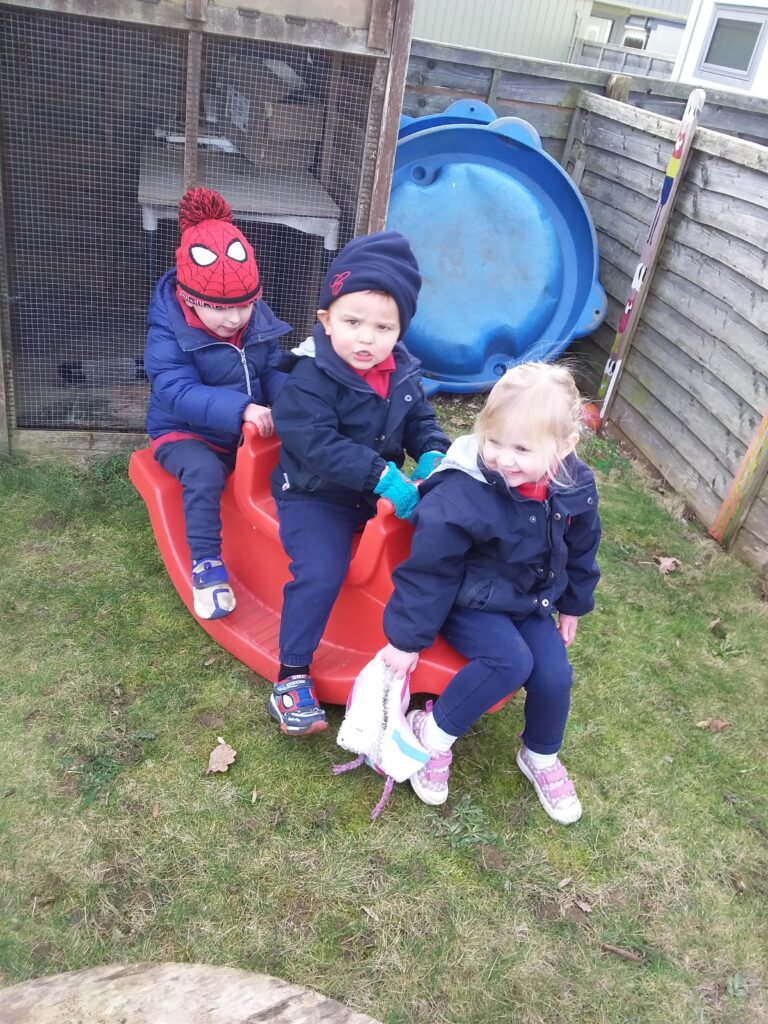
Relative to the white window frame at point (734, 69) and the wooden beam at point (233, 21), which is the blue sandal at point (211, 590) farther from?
the white window frame at point (734, 69)

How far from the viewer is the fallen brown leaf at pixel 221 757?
2.41 metres

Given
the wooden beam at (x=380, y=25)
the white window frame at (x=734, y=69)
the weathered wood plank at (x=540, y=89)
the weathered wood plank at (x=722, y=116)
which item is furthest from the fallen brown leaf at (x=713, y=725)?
the white window frame at (x=734, y=69)

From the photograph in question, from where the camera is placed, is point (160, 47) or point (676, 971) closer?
point (676, 971)

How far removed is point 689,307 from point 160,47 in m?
2.81

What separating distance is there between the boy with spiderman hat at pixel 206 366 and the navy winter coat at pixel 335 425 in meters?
0.30

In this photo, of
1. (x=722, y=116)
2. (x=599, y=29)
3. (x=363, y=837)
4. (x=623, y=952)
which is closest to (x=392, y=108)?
(x=363, y=837)

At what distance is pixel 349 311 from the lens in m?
2.34

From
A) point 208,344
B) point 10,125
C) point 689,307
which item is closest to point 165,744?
point 208,344

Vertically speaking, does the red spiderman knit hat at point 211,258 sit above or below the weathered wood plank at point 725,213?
below

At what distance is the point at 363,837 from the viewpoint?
2.27 metres

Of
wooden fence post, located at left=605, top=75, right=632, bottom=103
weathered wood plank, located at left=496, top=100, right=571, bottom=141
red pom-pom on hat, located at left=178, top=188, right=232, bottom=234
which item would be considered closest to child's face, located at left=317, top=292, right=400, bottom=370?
→ red pom-pom on hat, located at left=178, top=188, right=232, bottom=234

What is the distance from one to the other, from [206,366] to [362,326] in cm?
83

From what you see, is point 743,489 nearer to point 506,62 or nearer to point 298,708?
point 298,708

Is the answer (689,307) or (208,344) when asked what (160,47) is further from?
(689,307)
